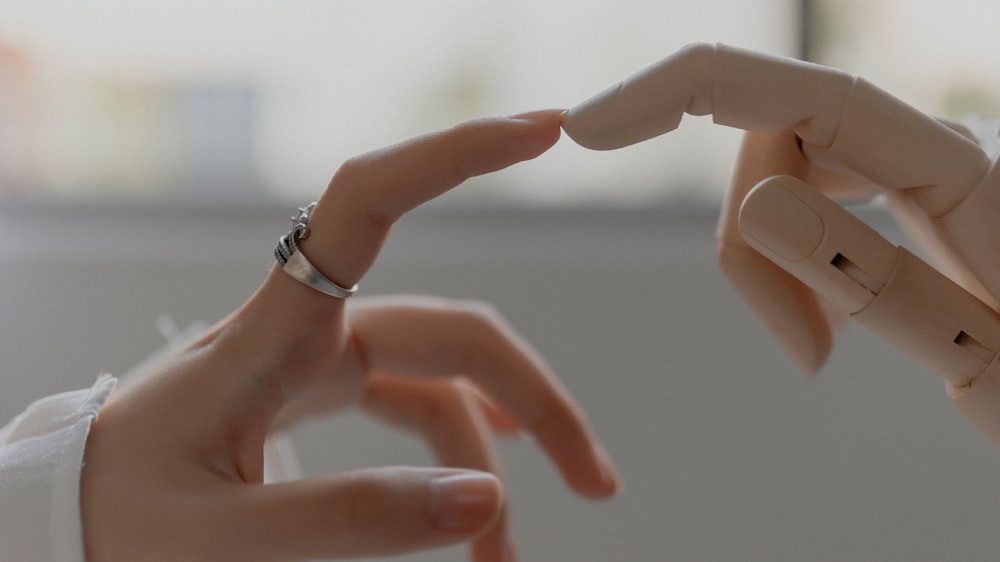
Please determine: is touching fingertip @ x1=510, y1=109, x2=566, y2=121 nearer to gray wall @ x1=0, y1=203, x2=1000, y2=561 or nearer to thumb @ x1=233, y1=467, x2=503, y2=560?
thumb @ x1=233, y1=467, x2=503, y2=560

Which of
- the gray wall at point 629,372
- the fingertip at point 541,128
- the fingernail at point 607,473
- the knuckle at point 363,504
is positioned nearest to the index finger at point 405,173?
the fingertip at point 541,128

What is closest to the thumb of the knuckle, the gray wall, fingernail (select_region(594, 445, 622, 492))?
the knuckle

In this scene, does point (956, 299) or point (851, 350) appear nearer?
point (956, 299)

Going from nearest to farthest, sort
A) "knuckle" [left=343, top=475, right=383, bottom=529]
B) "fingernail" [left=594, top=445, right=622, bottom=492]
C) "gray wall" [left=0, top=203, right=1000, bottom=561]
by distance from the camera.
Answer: "knuckle" [left=343, top=475, right=383, bottom=529]
"fingernail" [left=594, top=445, right=622, bottom=492]
"gray wall" [left=0, top=203, right=1000, bottom=561]

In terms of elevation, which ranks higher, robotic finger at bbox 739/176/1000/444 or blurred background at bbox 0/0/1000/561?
robotic finger at bbox 739/176/1000/444

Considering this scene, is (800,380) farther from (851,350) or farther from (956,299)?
(956,299)

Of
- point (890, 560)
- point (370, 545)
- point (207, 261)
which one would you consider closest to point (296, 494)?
point (370, 545)
